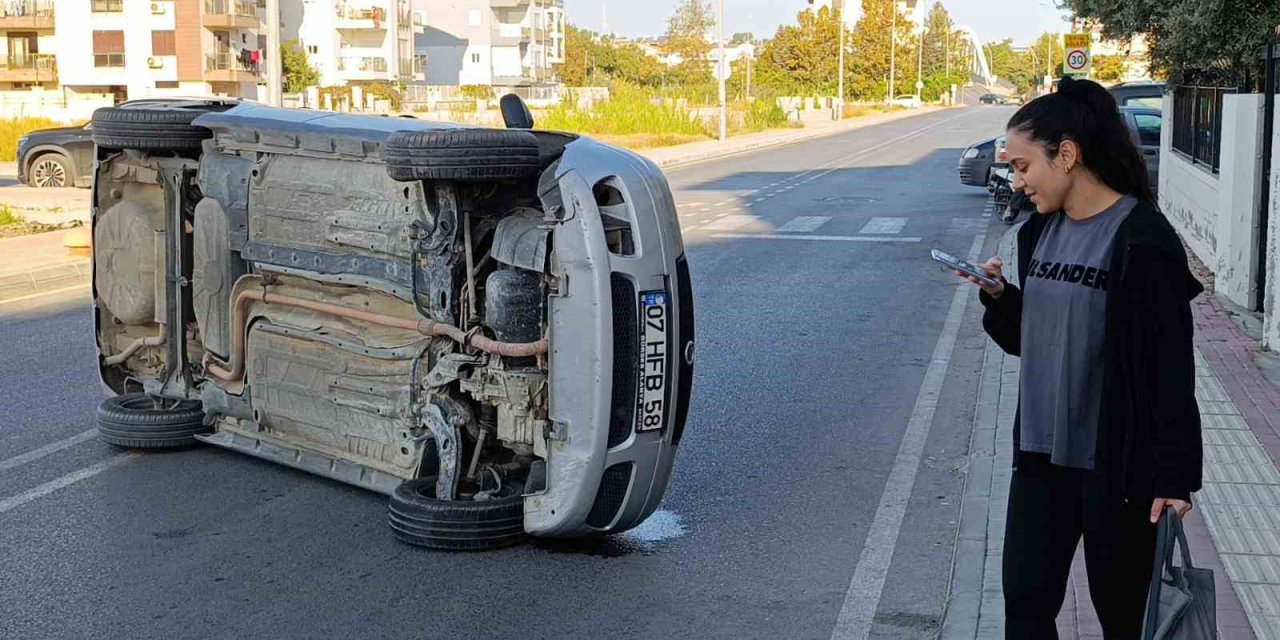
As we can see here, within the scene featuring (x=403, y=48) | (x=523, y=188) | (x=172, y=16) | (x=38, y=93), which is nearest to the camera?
(x=523, y=188)

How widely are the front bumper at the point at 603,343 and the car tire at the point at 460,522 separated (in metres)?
0.17

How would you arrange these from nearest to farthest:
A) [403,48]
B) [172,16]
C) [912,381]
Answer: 1. [912,381]
2. [172,16]
3. [403,48]

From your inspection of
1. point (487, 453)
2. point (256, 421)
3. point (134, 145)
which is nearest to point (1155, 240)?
point (487, 453)

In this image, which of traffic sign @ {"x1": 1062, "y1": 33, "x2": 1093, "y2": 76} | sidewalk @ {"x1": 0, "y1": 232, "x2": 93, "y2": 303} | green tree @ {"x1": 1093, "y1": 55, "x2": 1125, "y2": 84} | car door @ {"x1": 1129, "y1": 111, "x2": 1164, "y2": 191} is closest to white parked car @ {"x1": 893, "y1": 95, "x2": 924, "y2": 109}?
green tree @ {"x1": 1093, "y1": 55, "x2": 1125, "y2": 84}

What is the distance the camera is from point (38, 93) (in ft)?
243

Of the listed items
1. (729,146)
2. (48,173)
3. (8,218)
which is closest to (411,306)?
(8,218)

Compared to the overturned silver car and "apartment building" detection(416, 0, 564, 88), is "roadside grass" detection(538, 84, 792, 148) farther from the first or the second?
"apartment building" detection(416, 0, 564, 88)

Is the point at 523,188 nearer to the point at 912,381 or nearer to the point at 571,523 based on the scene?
the point at 571,523

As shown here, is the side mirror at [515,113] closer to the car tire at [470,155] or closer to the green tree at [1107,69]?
the car tire at [470,155]

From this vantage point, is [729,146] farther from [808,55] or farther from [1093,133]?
[808,55]

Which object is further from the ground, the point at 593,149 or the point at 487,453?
the point at 593,149

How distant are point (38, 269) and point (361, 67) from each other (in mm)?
91191

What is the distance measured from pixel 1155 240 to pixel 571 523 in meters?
3.00

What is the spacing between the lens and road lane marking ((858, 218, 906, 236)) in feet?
66.8
